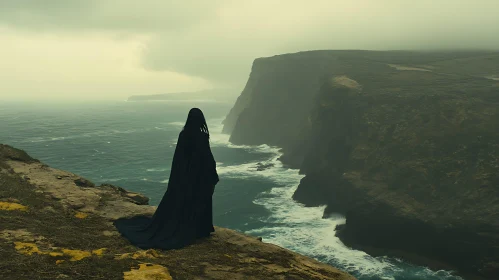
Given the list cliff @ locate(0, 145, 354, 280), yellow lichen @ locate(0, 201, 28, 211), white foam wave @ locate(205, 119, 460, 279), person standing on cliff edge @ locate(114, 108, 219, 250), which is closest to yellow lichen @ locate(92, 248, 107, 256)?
cliff @ locate(0, 145, 354, 280)

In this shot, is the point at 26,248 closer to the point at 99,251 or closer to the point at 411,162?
the point at 99,251

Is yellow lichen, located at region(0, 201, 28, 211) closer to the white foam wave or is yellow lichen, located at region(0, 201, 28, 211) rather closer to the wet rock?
the wet rock

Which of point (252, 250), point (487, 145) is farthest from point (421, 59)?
point (252, 250)

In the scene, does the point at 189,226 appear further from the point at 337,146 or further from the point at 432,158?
the point at 337,146

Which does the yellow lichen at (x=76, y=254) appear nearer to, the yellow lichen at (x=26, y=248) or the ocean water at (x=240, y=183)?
the yellow lichen at (x=26, y=248)

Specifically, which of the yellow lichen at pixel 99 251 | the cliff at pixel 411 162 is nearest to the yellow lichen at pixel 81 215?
the yellow lichen at pixel 99 251
